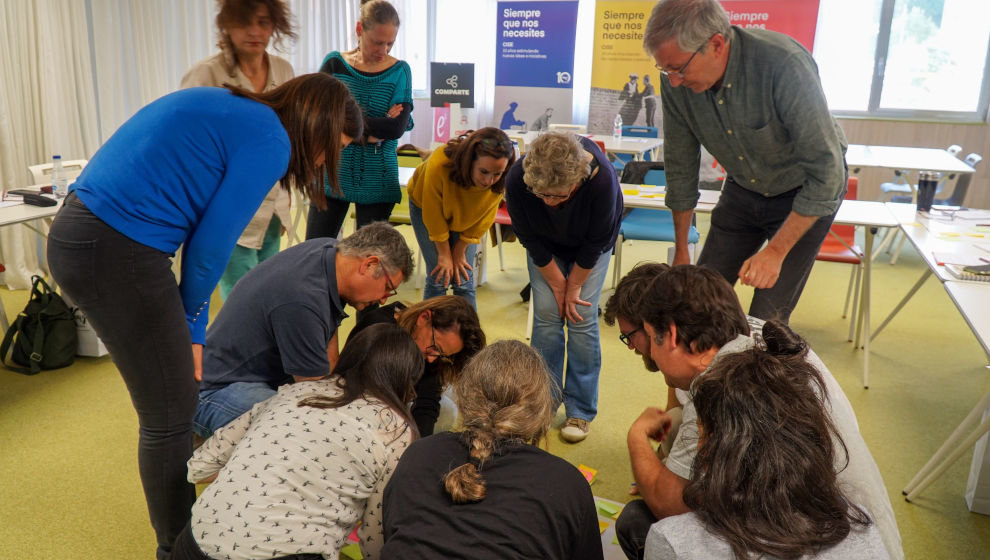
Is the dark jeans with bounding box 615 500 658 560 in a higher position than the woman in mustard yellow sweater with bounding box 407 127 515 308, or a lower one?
lower

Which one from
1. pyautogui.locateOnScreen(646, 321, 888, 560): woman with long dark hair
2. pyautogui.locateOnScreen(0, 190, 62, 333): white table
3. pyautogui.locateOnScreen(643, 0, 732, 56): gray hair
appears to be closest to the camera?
pyautogui.locateOnScreen(646, 321, 888, 560): woman with long dark hair

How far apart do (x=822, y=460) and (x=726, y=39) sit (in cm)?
125

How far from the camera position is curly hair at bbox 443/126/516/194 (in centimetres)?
264

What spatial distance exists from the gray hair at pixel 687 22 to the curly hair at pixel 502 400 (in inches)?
36.3

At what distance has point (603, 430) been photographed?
9.15 feet

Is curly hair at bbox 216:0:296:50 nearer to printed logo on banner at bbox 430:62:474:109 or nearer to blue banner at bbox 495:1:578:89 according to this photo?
printed logo on banner at bbox 430:62:474:109

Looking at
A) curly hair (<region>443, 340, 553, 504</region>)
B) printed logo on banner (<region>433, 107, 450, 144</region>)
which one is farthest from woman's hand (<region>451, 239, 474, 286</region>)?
printed logo on banner (<region>433, 107, 450, 144</region>)

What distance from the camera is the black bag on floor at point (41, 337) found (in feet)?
10.3

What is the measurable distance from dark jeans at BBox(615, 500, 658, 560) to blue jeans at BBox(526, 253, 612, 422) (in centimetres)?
98

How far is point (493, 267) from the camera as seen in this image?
507cm

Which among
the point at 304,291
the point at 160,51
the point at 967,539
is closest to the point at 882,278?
the point at 967,539

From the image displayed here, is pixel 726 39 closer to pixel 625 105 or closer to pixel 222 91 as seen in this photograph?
pixel 222 91

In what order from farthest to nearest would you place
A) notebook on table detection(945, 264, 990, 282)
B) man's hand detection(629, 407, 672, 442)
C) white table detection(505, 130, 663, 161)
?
1. white table detection(505, 130, 663, 161)
2. notebook on table detection(945, 264, 990, 282)
3. man's hand detection(629, 407, 672, 442)

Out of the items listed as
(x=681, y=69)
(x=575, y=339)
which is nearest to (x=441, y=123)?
(x=575, y=339)
